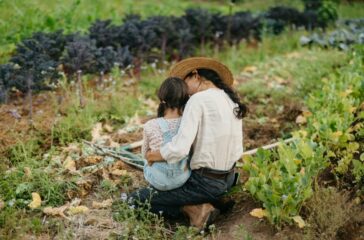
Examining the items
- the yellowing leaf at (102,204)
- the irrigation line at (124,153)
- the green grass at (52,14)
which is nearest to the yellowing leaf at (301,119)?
the irrigation line at (124,153)

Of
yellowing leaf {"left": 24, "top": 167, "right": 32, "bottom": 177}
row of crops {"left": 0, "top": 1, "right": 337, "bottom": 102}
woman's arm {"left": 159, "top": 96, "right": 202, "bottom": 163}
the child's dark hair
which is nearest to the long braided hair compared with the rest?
the child's dark hair

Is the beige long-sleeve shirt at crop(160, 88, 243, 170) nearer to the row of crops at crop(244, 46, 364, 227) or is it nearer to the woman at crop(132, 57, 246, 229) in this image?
the woman at crop(132, 57, 246, 229)

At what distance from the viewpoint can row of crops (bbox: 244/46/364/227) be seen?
415 centimetres

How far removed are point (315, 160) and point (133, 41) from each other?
4206mm

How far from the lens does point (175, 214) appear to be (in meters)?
4.65

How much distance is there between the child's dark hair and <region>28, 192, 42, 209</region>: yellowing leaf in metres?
1.34

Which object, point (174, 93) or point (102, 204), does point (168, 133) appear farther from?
point (102, 204)

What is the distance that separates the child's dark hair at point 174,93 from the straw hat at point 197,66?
0.53ft

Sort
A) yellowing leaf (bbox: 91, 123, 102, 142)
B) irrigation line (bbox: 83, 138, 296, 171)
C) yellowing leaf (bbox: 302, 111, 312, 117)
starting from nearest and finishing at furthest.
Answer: irrigation line (bbox: 83, 138, 296, 171), yellowing leaf (bbox: 91, 123, 102, 142), yellowing leaf (bbox: 302, 111, 312, 117)

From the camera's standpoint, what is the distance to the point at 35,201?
456 centimetres

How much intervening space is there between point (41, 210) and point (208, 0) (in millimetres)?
12214

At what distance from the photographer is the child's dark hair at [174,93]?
4.38m

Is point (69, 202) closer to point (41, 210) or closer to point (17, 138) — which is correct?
point (41, 210)

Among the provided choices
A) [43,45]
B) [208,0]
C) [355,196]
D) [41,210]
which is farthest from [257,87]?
[208,0]
